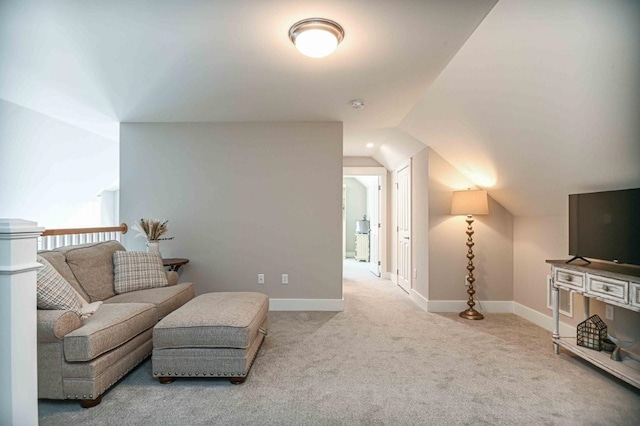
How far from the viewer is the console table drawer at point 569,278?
8.24 feet

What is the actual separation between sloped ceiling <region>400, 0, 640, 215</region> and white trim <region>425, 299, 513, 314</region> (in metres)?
1.31

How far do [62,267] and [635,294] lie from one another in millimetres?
4098

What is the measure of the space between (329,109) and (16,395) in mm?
3356

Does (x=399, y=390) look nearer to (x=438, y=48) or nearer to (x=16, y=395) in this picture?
(x=16, y=395)

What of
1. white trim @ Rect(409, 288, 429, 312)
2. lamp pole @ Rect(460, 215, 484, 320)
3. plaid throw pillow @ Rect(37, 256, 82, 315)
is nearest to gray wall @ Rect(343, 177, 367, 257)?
white trim @ Rect(409, 288, 429, 312)

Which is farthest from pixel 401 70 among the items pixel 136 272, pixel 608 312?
pixel 136 272

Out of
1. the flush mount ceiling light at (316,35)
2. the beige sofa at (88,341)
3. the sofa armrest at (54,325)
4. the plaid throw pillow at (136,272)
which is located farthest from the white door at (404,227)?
the sofa armrest at (54,325)

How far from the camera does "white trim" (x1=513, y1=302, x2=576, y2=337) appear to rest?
3.14 metres

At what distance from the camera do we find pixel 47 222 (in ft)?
19.0

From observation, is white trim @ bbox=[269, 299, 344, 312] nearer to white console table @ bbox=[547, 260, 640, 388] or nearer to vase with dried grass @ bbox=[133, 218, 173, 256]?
vase with dried grass @ bbox=[133, 218, 173, 256]

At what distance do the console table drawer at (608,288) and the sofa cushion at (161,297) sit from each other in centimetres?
332

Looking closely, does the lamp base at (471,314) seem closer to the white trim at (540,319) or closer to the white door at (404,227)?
the white trim at (540,319)

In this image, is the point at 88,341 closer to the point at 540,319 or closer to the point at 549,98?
the point at 549,98

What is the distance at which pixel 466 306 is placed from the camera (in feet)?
13.4
